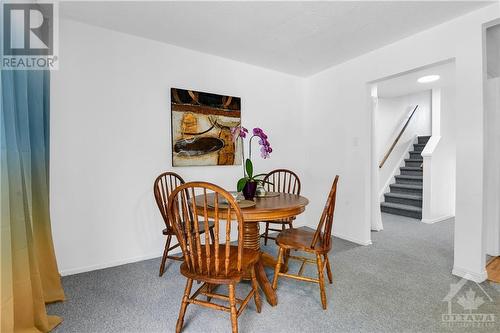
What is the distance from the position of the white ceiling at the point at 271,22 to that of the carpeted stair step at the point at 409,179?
10.6ft

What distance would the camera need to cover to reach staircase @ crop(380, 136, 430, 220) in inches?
176

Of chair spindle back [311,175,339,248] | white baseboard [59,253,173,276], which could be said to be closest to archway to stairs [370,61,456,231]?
chair spindle back [311,175,339,248]

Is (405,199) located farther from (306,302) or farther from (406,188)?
(306,302)

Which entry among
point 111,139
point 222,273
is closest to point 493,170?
point 222,273

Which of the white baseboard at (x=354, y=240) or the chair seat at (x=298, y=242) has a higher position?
the chair seat at (x=298, y=242)

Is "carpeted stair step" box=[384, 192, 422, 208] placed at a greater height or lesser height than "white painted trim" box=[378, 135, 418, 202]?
lesser

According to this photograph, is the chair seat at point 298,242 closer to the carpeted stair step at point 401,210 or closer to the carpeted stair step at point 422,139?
the carpeted stair step at point 401,210

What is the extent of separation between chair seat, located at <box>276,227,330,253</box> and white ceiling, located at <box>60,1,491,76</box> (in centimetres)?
186

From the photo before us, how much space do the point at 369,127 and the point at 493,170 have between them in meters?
1.26

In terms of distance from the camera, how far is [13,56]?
1.51m

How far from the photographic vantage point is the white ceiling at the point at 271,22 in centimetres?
207

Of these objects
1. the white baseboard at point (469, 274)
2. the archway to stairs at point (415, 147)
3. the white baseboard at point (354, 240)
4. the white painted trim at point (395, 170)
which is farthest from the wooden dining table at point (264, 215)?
the white painted trim at point (395, 170)

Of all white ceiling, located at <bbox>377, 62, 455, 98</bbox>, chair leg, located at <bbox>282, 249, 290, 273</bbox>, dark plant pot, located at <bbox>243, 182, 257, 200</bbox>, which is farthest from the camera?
white ceiling, located at <bbox>377, 62, 455, 98</bbox>

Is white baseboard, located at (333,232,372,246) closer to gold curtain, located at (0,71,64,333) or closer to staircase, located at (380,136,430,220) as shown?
staircase, located at (380,136,430,220)
